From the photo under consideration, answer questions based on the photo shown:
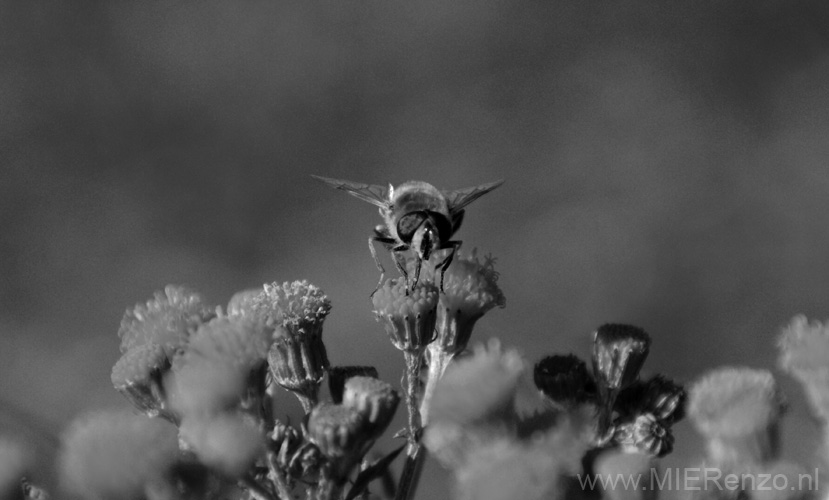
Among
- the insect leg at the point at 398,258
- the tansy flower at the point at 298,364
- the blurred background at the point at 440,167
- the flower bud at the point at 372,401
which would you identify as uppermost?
the blurred background at the point at 440,167

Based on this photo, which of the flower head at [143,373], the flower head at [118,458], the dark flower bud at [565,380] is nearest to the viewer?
the flower head at [118,458]

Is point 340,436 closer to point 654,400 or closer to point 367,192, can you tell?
point 654,400

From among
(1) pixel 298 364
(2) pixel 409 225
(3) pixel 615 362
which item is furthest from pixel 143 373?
(3) pixel 615 362

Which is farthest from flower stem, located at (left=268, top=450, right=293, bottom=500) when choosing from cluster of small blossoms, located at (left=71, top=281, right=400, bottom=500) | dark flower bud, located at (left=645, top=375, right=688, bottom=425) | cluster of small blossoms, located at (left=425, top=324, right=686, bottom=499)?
dark flower bud, located at (left=645, top=375, right=688, bottom=425)

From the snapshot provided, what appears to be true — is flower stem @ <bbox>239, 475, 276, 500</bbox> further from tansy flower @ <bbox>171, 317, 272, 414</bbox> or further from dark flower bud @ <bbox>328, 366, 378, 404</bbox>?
dark flower bud @ <bbox>328, 366, 378, 404</bbox>

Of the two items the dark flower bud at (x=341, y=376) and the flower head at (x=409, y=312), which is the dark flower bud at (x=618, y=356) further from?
the dark flower bud at (x=341, y=376)

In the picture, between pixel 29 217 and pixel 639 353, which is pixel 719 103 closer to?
pixel 29 217

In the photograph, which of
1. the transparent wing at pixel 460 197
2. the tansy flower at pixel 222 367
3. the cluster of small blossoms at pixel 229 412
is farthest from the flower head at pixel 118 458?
the transparent wing at pixel 460 197
